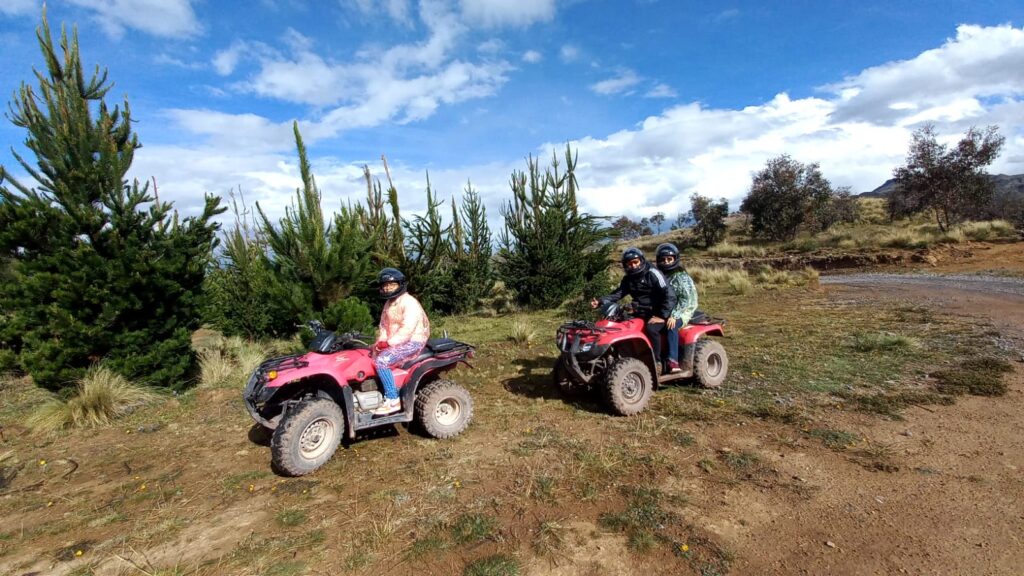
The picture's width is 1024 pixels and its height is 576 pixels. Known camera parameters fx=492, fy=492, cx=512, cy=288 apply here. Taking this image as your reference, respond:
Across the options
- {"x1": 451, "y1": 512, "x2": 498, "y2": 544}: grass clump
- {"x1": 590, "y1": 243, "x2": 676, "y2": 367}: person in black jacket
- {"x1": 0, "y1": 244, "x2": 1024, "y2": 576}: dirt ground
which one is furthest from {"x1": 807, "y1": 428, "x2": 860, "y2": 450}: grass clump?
{"x1": 451, "y1": 512, "x2": 498, "y2": 544}: grass clump

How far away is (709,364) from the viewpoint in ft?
20.3

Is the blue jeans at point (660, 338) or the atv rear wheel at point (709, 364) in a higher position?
the blue jeans at point (660, 338)

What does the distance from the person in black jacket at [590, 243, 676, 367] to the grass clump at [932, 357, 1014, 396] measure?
3.07 meters

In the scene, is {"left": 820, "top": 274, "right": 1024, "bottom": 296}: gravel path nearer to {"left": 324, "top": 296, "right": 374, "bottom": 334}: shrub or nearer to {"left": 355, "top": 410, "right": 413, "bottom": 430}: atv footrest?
{"left": 355, "top": 410, "right": 413, "bottom": 430}: atv footrest

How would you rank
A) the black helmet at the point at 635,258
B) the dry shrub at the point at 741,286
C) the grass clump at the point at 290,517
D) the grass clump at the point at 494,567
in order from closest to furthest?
the grass clump at the point at 494,567 < the grass clump at the point at 290,517 < the black helmet at the point at 635,258 < the dry shrub at the point at 741,286

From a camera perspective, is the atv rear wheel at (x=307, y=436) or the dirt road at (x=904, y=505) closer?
the dirt road at (x=904, y=505)

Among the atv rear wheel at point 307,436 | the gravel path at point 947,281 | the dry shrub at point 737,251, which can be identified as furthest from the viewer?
the dry shrub at point 737,251

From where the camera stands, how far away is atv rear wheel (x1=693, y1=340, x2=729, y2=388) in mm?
5982

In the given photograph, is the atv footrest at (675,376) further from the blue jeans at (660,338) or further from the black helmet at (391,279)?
the black helmet at (391,279)

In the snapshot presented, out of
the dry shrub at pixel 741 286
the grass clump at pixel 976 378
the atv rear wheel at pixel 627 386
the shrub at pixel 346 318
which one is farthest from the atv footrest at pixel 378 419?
the dry shrub at pixel 741 286

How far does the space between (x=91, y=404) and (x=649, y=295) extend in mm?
6790

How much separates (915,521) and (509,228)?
13.4 m

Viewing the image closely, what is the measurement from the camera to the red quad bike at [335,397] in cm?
414

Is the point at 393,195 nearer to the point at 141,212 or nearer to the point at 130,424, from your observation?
the point at 141,212
